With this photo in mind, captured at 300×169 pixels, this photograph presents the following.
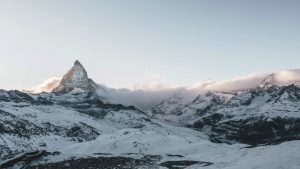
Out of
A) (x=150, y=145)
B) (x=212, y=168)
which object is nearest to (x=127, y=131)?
(x=150, y=145)

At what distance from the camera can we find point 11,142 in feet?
585

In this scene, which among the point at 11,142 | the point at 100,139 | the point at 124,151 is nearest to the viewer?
the point at 124,151

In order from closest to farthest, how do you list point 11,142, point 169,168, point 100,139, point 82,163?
point 169,168
point 82,163
point 100,139
point 11,142

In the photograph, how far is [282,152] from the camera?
57.1 metres

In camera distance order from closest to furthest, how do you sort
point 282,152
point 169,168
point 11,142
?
point 282,152 → point 169,168 → point 11,142

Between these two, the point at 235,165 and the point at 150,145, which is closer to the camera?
the point at 235,165

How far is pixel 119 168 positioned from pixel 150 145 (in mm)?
43822

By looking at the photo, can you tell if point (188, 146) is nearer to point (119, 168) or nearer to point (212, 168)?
point (119, 168)

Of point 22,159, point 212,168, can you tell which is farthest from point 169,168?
point 22,159

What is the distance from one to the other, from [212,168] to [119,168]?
16843mm

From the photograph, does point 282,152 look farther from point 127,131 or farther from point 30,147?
point 30,147

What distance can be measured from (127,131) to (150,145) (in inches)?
657

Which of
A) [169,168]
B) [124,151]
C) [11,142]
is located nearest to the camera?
[169,168]

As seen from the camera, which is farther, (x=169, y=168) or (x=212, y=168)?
(x=169, y=168)
